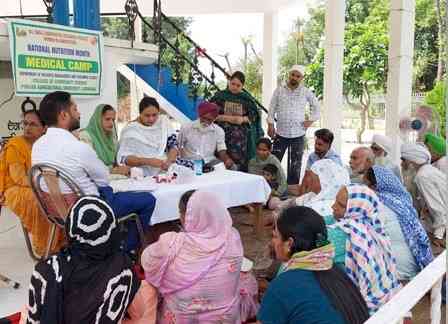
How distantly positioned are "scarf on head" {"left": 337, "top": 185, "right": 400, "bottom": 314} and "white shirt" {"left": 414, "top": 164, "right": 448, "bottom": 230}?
1810mm

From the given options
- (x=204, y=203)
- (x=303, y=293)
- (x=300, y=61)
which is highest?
(x=300, y=61)

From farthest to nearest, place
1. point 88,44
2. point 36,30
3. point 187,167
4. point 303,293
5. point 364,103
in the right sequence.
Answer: point 364,103
point 88,44
point 36,30
point 187,167
point 303,293

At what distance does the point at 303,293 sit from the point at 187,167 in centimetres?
216

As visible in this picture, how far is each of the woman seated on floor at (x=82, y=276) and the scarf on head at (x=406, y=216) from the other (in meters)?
1.84

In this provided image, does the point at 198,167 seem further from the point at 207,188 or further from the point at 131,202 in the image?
the point at 131,202

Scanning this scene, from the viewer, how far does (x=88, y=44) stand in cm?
443

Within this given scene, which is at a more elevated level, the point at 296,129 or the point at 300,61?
the point at 300,61

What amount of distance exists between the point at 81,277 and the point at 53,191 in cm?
123

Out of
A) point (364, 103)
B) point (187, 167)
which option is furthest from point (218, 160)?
point (364, 103)

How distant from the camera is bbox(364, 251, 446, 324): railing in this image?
1131 millimetres

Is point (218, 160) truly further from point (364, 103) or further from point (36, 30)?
point (364, 103)

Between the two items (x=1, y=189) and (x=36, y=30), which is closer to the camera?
(x=1, y=189)

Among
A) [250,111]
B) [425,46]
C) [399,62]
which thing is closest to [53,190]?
[250,111]

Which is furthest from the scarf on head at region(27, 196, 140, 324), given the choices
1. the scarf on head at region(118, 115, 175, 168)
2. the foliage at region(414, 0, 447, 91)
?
the foliage at region(414, 0, 447, 91)
